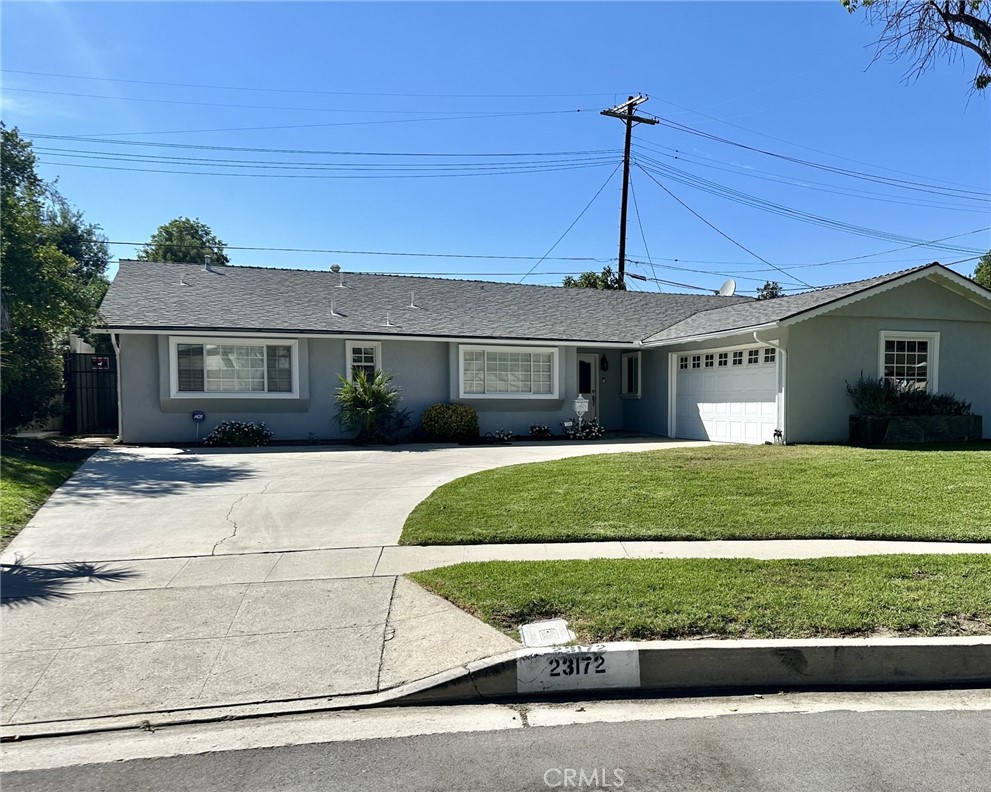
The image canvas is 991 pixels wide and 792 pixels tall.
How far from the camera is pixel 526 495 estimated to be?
870 cm

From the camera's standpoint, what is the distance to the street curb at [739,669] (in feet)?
12.8

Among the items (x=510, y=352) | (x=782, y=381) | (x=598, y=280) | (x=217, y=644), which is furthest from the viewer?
(x=598, y=280)

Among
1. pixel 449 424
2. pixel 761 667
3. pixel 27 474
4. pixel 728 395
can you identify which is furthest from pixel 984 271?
pixel 27 474

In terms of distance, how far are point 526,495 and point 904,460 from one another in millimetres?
7162

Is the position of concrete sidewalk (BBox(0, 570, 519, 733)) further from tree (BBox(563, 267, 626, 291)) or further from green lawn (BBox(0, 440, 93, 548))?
tree (BBox(563, 267, 626, 291))

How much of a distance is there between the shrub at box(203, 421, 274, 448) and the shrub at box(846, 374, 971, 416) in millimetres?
14094

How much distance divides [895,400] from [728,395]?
11.9 ft

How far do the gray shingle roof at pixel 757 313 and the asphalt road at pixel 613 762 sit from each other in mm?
11614

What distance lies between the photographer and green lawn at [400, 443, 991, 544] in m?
6.95

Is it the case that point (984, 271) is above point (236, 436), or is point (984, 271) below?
above

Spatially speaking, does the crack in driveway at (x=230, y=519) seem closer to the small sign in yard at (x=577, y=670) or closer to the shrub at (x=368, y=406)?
the small sign in yard at (x=577, y=670)

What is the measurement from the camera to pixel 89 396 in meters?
17.5
